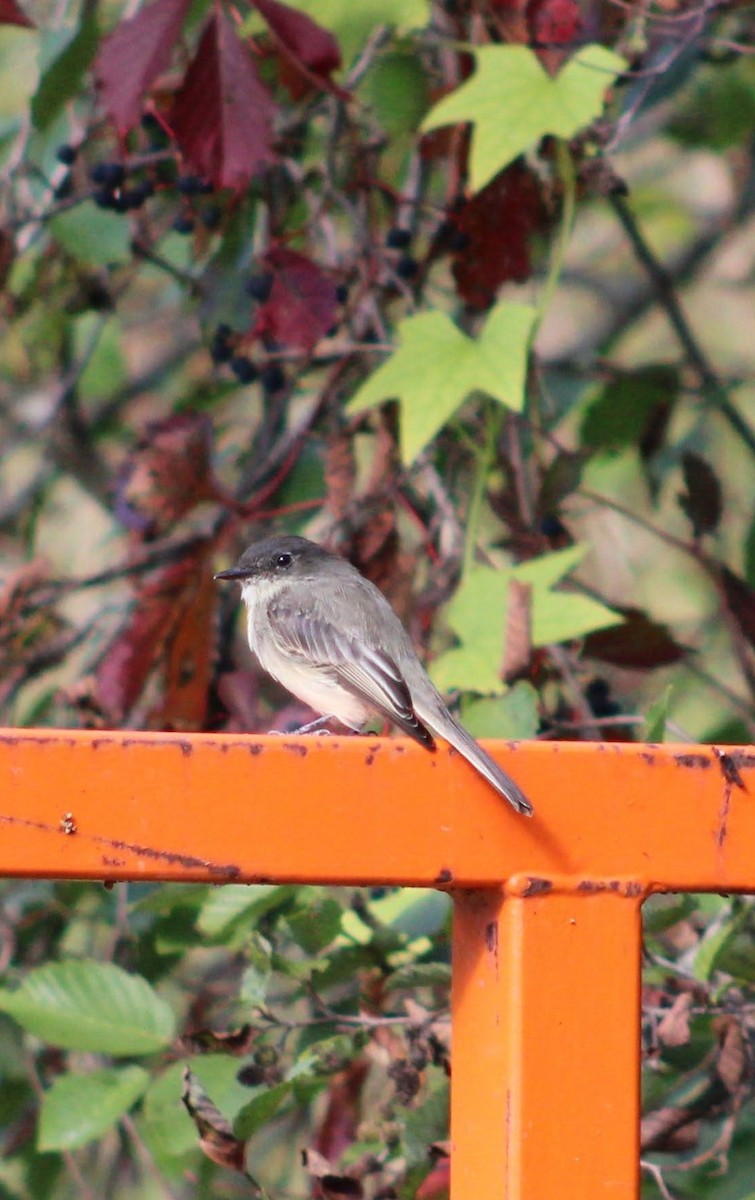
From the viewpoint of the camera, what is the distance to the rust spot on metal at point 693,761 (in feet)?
6.08

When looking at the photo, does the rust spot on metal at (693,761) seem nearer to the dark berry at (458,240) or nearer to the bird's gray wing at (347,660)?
the bird's gray wing at (347,660)

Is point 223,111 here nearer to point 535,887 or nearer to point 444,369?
point 444,369

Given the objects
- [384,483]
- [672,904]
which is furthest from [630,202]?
[672,904]

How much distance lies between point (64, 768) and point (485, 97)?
77.6 inches

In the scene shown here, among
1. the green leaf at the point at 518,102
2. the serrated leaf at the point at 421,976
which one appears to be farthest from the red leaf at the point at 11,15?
the serrated leaf at the point at 421,976

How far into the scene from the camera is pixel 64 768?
1.75 metres

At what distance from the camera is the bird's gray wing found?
10.0ft

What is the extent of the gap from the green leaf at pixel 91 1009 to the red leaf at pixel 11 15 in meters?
1.70

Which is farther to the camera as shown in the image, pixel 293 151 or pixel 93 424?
pixel 93 424

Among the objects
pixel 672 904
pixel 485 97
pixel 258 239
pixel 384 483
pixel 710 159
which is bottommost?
pixel 672 904

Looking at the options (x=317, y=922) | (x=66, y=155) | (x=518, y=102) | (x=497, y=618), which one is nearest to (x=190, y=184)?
(x=66, y=155)

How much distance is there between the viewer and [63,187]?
412 cm

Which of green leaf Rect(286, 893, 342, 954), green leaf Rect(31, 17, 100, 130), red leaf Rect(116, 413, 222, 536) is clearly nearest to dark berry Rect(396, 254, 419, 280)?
red leaf Rect(116, 413, 222, 536)

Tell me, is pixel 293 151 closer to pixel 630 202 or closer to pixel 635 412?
pixel 635 412
